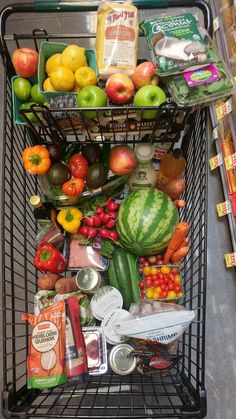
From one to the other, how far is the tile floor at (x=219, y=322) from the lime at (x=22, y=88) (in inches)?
42.2

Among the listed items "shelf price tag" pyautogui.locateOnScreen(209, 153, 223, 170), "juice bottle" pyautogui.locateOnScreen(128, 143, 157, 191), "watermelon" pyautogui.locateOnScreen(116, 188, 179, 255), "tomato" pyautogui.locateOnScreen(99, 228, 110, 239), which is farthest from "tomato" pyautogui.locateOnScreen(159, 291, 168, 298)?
"shelf price tag" pyautogui.locateOnScreen(209, 153, 223, 170)

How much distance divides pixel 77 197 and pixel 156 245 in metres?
0.30

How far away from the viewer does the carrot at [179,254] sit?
110 centimetres

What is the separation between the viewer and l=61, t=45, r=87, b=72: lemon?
33.8 inches

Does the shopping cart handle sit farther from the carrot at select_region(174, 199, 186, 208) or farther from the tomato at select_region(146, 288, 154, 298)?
the tomato at select_region(146, 288, 154, 298)

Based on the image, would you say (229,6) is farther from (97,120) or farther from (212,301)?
(212,301)

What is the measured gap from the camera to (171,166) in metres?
1.17

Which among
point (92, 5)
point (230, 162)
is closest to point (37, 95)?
point (92, 5)

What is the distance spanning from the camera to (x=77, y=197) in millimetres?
1150

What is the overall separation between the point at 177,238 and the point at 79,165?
382mm

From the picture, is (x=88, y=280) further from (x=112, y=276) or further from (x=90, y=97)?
(x=90, y=97)

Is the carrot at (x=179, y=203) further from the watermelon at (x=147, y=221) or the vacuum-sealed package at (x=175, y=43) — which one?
the vacuum-sealed package at (x=175, y=43)

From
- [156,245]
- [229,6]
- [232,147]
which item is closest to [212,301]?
[156,245]

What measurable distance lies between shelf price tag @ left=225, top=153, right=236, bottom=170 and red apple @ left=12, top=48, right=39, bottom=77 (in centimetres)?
98
